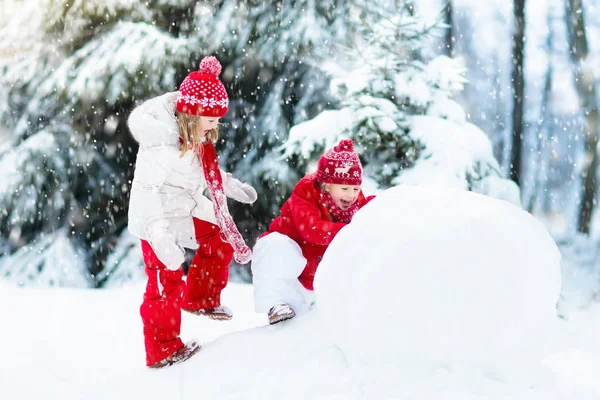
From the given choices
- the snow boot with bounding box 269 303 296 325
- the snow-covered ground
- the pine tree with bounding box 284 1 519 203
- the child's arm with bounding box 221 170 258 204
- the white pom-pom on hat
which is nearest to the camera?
the snow-covered ground

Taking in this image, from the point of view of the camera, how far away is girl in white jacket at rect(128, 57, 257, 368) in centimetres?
311

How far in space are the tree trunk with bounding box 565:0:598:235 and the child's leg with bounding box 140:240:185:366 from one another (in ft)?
30.2

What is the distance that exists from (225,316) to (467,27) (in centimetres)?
985

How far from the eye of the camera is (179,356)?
121 inches

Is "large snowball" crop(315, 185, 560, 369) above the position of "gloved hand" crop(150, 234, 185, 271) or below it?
above

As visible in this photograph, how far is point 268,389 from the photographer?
2314 mm

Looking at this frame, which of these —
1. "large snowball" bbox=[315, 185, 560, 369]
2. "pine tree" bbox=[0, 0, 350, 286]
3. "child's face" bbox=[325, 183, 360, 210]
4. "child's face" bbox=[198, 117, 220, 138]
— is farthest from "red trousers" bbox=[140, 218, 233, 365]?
"pine tree" bbox=[0, 0, 350, 286]

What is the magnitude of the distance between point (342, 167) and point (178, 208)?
3.10 feet

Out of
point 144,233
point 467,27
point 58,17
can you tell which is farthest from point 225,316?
point 467,27

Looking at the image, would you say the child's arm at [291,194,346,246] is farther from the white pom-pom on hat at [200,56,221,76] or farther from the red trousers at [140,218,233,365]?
the white pom-pom on hat at [200,56,221,76]

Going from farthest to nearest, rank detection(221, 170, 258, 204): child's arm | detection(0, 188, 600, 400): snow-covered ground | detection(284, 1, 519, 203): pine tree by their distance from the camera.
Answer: detection(284, 1, 519, 203): pine tree, detection(221, 170, 258, 204): child's arm, detection(0, 188, 600, 400): snow-covered ground

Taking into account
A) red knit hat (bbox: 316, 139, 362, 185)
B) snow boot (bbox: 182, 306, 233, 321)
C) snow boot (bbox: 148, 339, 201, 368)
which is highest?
red knit hat (bbox: 316, 139, 362, 185)

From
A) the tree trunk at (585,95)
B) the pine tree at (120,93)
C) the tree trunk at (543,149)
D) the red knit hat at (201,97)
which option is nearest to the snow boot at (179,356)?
the red knit hat at (201,97)

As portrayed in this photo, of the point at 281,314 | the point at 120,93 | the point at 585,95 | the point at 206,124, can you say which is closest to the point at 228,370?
the point at 281,314
